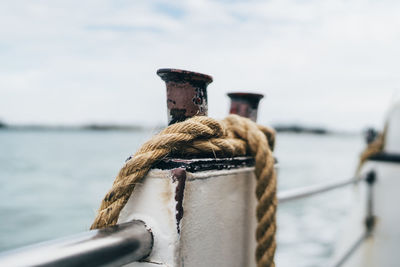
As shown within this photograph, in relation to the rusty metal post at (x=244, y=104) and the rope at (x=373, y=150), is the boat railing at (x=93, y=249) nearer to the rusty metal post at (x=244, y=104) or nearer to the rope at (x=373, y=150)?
the rusty metal post at (x=244, y=104)

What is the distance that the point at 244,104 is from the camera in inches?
55.2

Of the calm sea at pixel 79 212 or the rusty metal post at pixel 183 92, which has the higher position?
the rusty metal post at pixel 183 92

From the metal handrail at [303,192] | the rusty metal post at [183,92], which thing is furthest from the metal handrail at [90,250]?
the metal handrail at [303,192]

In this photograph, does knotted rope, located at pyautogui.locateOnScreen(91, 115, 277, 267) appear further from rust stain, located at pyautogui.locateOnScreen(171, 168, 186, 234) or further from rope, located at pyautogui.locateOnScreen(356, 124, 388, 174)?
rope, located at pyautogui.locateOnScreen(356, 124, 388, 174)

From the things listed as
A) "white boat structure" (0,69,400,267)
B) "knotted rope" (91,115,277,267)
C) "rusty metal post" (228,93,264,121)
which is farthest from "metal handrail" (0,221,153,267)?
"rusty metal post" (228,93,264,121)

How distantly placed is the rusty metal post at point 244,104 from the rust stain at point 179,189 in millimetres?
632

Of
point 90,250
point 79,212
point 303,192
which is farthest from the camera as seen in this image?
point 79,212

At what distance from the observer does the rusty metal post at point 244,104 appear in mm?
1401

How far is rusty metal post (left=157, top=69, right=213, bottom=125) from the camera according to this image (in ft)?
3.16

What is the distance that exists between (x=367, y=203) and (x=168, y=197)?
3.31 metres

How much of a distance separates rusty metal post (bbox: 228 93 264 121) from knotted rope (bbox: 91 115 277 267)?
4.5 inches

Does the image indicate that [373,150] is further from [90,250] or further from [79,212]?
[79,212]

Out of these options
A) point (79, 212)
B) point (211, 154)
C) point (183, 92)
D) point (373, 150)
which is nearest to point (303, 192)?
point (211, 154)

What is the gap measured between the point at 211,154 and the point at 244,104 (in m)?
0.49
